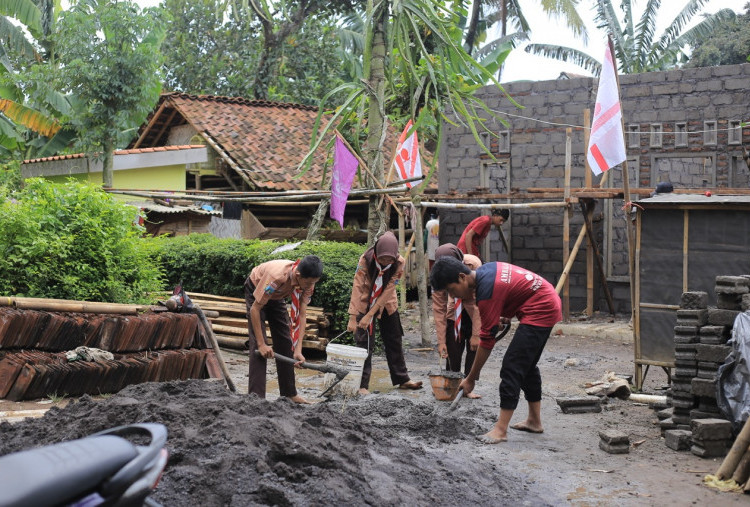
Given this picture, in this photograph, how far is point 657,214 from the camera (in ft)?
29.0

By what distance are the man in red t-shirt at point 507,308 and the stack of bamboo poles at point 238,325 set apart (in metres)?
4.83

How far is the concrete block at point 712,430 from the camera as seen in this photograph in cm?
617

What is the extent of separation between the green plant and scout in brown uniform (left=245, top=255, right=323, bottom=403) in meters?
1.85

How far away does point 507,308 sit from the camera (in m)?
6.67

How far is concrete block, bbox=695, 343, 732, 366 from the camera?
6.70 meters

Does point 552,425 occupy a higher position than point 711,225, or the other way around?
point 711,225

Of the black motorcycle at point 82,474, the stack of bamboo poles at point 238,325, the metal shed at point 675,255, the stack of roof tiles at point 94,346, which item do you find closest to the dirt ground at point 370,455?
the stack of roof tiles at point 94,346

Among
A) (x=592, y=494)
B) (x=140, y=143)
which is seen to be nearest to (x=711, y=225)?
(x=592, y=494)

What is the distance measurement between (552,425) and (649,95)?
9.53 metres

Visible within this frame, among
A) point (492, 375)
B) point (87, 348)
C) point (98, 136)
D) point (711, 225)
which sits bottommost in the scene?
point (492, 375)

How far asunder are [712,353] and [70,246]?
6278mm

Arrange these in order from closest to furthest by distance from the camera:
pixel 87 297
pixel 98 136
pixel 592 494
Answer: pixel 592 494 → pixel 87 297 → pixel 98 136

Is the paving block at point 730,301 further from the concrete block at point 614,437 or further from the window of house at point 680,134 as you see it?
the window of house at point 680,134

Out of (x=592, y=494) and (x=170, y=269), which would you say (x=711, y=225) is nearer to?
(x=592, y=494)
